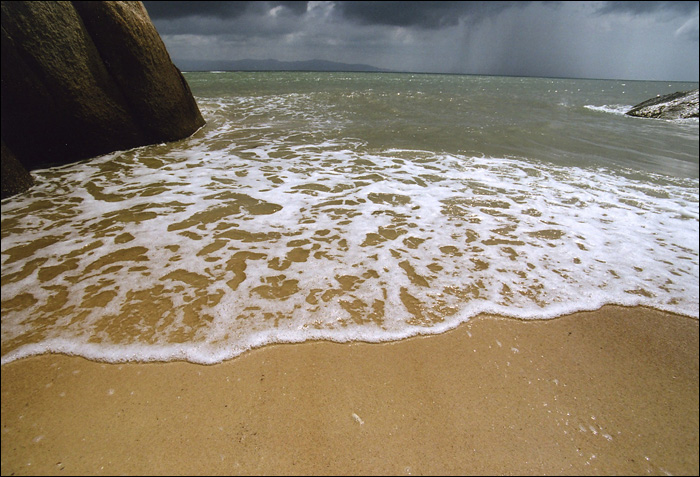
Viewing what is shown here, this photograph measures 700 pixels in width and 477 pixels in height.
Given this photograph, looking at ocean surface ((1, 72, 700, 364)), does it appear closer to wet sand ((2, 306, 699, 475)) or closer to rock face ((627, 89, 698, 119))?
wet sand ((2, 306, 699, 475))

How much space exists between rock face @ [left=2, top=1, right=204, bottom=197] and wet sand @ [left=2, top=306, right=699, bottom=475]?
3860mm

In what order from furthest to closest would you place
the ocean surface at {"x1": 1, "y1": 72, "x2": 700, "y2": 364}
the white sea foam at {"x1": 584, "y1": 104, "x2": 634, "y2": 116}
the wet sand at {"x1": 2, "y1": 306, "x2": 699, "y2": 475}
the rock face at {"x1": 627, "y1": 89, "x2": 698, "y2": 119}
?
the white sea foam at {"x1": 584, "y1": 104, "x2": 634, "y2": 116}
the rock face at {"x1": 627, "y1": 89, "x2": 698, "y2": 119}
the ocean surface at {"x1": 1, "y1": 72, "x2": 700, "y2": 364}
the wet sand at {"x1": 2, "y1": 306, "x2": 699, "y2": 475}

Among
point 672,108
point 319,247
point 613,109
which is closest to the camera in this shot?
point 319,247

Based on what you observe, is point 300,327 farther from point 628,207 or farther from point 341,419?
point 628,207

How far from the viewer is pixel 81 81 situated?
15.4ft

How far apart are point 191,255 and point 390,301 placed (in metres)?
1.71

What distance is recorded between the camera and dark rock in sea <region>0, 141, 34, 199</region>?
3672mm

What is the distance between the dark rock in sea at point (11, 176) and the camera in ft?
12.0

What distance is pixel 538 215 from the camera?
3557 millimetres

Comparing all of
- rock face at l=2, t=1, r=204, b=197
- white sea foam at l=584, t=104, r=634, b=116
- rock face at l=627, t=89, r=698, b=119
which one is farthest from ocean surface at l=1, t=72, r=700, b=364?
white sea foam at l=584, t=104, r=634, b=116

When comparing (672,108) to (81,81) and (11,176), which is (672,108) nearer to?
(81,81)

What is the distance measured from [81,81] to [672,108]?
1613cm

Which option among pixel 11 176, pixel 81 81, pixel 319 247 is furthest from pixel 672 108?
pixel 11 176

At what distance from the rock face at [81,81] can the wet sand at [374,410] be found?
3.86 meters
